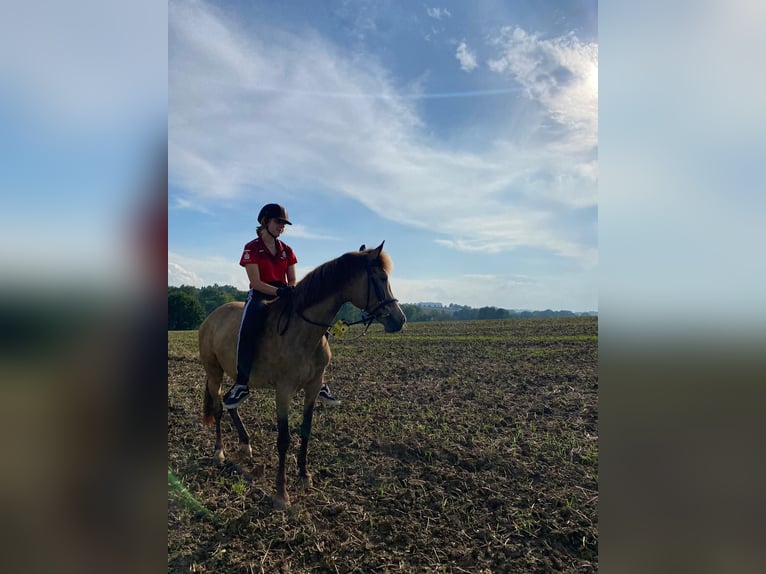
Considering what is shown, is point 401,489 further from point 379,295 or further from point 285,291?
point 285,291

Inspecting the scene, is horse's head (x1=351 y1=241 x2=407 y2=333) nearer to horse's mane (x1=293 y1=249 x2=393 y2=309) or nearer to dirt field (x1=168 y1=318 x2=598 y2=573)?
horse's mane (x1=293 y1=249 x2=393 y2=309)

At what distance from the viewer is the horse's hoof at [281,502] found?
168 inches

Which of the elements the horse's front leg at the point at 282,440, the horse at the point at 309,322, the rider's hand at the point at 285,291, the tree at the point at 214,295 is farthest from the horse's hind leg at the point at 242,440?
the tree at the point at 214,295

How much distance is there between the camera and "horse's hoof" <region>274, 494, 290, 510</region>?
14.0 ft

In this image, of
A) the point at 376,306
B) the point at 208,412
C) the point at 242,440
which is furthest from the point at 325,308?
the point at 208,412

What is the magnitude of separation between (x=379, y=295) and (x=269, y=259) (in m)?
1.50

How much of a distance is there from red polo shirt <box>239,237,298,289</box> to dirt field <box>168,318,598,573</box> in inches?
84.4

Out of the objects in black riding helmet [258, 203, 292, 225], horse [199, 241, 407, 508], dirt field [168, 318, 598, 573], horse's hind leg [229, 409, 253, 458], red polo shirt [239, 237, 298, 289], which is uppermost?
black riding helmet [258, 203, 292, 225]

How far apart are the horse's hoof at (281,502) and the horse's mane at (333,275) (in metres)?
2.20

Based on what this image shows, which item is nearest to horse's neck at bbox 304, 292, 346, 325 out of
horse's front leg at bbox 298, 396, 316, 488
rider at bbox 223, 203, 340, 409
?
rider at bbox 223, 203, 340, 409

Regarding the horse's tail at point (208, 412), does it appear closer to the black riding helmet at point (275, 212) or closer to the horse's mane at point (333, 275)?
the horse's mane at point (333, 275)

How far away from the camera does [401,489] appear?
15.3 ft
